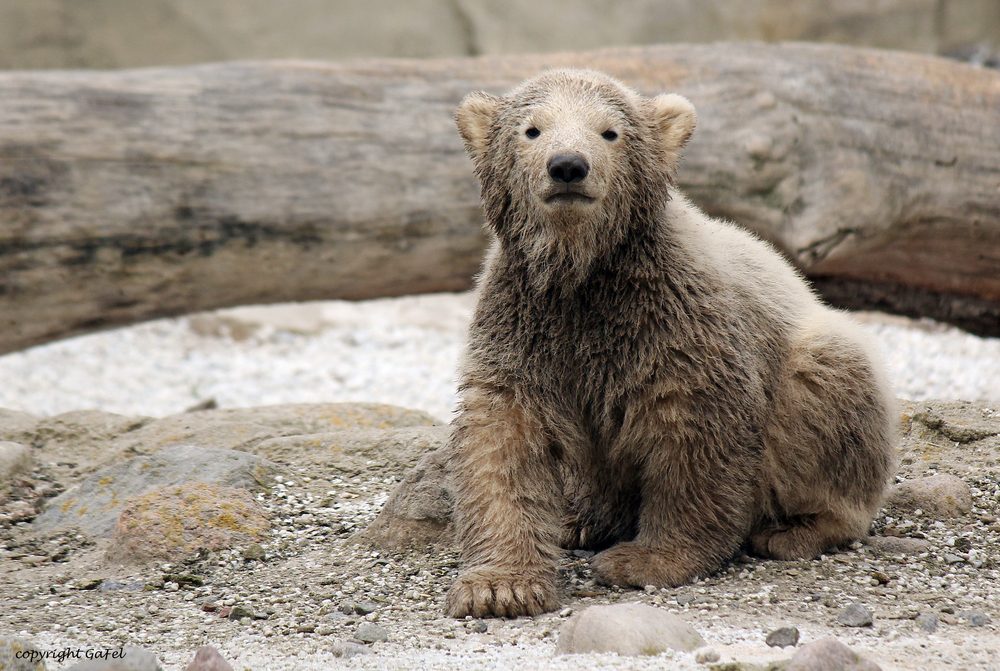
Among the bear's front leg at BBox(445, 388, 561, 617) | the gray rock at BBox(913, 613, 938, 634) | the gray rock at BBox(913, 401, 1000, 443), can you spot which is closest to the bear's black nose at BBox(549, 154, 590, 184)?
the bear's front leg at BBox(445, 388, 561, 617)

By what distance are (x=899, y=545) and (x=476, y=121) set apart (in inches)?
98.8

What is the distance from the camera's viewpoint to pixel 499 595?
11.3ft

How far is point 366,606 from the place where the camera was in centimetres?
355

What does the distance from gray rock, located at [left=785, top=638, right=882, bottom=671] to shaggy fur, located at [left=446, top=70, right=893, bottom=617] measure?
993 millimetres

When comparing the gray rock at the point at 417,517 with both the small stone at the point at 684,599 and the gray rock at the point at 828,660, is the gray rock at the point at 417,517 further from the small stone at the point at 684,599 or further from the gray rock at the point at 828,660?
the gray rock at the point at 828,660

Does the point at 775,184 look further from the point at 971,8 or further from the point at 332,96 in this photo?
the point at 971,8

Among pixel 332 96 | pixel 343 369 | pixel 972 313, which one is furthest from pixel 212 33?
pixel 972 313

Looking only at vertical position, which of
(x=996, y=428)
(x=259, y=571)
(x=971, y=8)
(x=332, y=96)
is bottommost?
(x=259, y=571)

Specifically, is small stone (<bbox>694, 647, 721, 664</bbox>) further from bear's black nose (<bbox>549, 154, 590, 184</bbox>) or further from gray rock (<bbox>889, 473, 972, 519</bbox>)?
gray rock (<bbox>889, 473, 972, 519</bbox>)

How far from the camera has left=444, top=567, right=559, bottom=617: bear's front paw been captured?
3426 millimetres

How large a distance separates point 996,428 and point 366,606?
3.49 m

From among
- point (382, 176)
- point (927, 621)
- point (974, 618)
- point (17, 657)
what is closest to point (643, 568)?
point (927, 621)

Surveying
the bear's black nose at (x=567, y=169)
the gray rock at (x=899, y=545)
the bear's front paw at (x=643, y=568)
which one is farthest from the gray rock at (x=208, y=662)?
the gray rock at (x=899, y=545)

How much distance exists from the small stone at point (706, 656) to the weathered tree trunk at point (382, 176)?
Result: 4.06 meters
